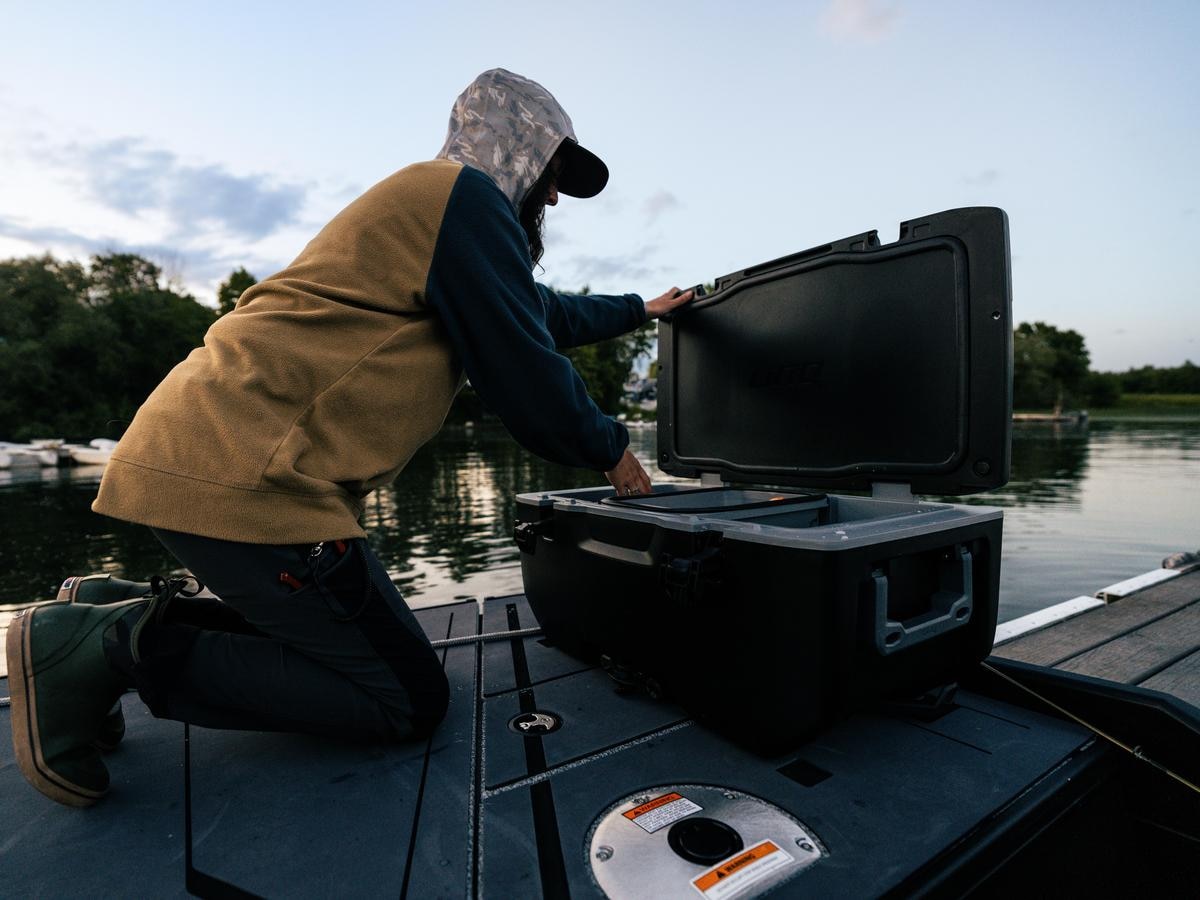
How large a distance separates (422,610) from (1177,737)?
2.34 m

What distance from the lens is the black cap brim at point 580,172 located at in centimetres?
179

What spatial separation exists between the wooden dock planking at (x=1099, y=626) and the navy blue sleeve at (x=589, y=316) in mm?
1807

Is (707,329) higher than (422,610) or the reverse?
higher

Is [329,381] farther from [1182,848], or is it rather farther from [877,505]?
[1182,848]

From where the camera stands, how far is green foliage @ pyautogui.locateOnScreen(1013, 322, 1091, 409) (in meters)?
58.2

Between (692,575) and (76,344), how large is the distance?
1828 inches

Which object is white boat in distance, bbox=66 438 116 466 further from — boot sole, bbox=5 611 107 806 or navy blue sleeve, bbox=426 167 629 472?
navy blue sleeve, bbox=426 167 629 472

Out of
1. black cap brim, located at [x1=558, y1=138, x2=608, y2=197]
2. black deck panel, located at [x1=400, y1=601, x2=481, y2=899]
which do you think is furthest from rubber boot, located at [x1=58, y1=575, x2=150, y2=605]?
black cap brim, located at [x1=558, y1=138, x2=608, y2=197]

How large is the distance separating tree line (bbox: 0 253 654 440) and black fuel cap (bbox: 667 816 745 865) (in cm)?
3180

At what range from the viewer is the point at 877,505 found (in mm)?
1753

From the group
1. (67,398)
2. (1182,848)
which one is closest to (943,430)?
(1182,848)

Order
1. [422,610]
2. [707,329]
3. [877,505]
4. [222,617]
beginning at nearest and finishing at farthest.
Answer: [222,617] → [877,505] → [707,329] → [422,610]

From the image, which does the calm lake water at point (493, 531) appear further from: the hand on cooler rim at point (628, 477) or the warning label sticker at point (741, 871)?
the warning label sticker at point (741, 871)

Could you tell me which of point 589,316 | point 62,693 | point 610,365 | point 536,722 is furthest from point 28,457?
point 610,365
